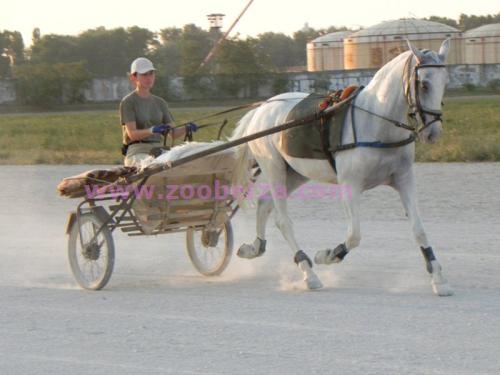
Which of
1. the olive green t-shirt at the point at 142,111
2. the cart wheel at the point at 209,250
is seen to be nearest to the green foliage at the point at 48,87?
the cart wheel at the point at 209,250

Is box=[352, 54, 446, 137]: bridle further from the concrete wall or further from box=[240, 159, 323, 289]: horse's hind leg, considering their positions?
the concrete wall

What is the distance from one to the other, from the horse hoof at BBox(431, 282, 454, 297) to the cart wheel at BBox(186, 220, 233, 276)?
7.04ft

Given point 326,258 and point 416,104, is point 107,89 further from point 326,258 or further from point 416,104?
point 416,104

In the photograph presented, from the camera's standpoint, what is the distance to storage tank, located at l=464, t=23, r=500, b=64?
2443 inches

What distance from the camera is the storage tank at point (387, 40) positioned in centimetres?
5659

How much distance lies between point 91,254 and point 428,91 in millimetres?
3033

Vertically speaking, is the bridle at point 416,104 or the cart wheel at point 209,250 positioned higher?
the bridle at point 416,104

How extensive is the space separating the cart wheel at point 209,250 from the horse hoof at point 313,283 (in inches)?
48.0

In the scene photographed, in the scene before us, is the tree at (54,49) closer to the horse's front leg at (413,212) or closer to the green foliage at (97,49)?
the green foliage at (97,49)

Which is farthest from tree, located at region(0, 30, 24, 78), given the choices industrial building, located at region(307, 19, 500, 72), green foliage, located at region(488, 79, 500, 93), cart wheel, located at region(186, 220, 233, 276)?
cart wheel, located at region(186, 220, 233, 276)

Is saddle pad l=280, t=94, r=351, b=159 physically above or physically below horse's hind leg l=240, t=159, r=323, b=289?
above

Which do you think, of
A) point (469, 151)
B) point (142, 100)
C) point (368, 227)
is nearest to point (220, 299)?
point (142, 100)

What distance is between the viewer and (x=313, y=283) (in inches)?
305

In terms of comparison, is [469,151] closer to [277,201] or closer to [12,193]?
[12,193]
